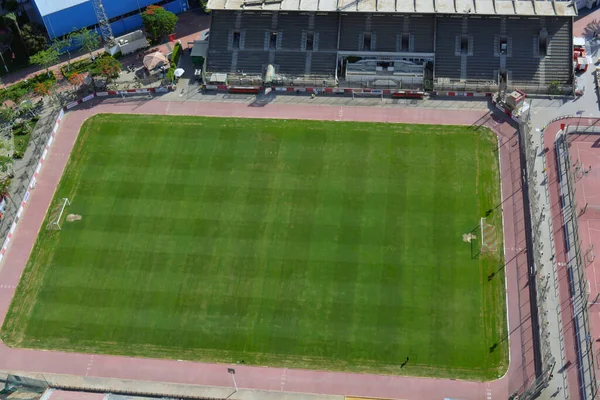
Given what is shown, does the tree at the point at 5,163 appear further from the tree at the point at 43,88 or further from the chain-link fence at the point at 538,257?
the chain-link fence at the point at 538,257

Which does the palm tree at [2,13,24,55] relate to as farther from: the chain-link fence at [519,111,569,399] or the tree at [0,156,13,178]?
the chain-link fence at [519,111,569,399]

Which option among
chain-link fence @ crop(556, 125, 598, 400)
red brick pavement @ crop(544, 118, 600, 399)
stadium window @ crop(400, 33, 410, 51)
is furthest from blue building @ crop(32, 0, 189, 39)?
chain-link fence @ crop(556, 125, 598, 400)

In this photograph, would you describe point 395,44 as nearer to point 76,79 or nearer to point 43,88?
point 76,79

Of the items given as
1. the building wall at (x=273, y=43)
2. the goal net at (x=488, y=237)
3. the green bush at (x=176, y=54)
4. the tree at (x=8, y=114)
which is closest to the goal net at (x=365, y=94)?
the building wall at (x=273, y=43)

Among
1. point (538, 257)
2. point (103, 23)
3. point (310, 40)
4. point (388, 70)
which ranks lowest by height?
point (538, 257)

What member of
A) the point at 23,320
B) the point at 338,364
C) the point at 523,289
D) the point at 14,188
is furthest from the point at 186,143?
the point at 523,289

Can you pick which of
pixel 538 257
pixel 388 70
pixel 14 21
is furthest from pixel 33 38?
pixel 538 257
